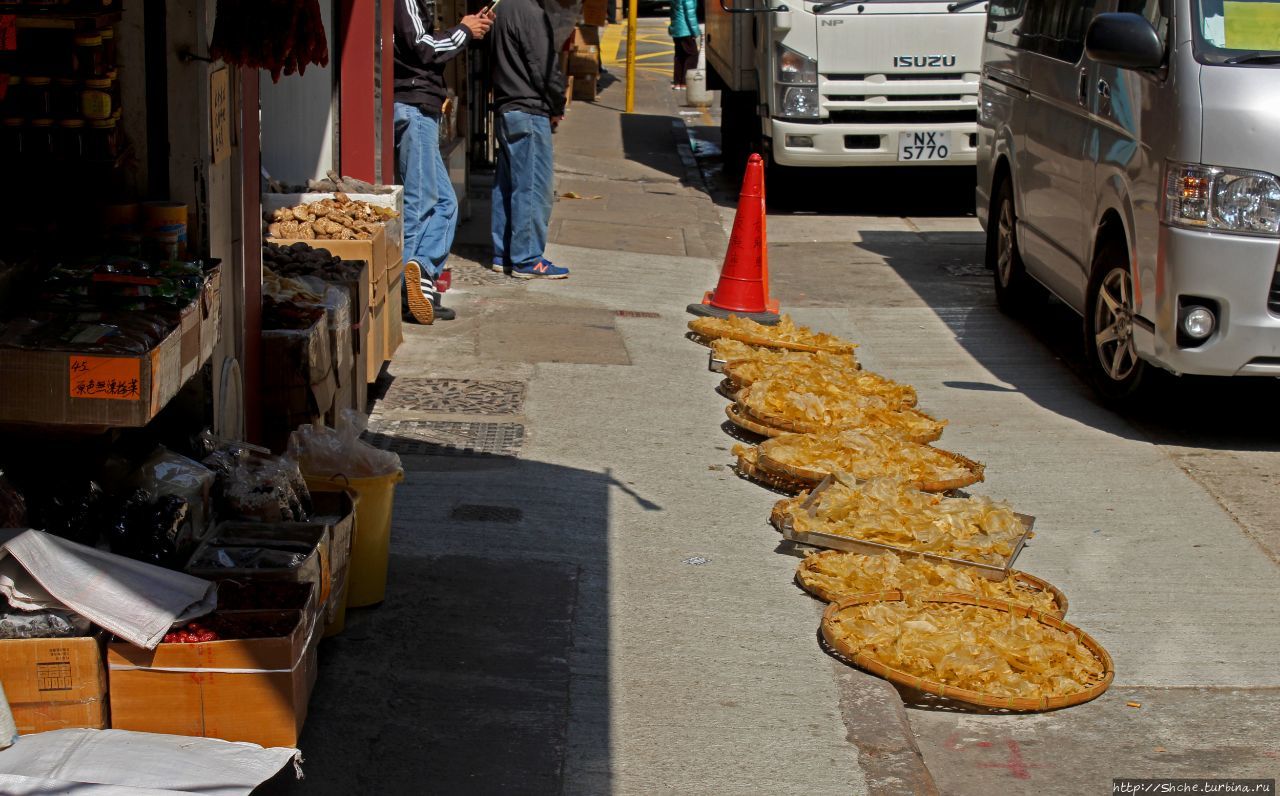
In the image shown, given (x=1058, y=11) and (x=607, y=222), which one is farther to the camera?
(x=607, y=222)

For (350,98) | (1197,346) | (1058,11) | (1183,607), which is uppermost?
(1058,11)

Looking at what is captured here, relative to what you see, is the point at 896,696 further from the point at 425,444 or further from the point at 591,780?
the point at 425,444

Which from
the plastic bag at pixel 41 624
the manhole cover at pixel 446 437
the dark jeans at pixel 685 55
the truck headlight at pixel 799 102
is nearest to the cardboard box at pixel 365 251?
the manhole cover at pixel 446 437

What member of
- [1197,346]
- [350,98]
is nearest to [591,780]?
[1197,346]

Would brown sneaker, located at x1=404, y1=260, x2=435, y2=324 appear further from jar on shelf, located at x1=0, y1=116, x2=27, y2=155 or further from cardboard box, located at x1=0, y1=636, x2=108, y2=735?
cardboard box, located at x1=0, y1=636, x2=108, y2=735

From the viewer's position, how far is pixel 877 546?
5270 millimetres

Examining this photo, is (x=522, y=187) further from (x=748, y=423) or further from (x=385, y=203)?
(x=748, y=423)

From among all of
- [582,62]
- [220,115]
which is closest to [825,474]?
[220,115]

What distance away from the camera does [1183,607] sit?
5188 mm

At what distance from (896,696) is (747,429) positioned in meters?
2.73

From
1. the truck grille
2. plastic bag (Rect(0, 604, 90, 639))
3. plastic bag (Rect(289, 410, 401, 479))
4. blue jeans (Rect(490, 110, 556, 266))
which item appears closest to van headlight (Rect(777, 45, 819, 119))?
the truck grille

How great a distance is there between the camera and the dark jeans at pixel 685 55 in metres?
23.5

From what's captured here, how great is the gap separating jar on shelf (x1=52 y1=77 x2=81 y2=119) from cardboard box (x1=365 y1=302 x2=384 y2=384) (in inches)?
106

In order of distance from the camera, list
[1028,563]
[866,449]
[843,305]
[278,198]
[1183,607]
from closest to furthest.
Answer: [1183,607], [1028,563], [866,449], [278,198], [843,305]
